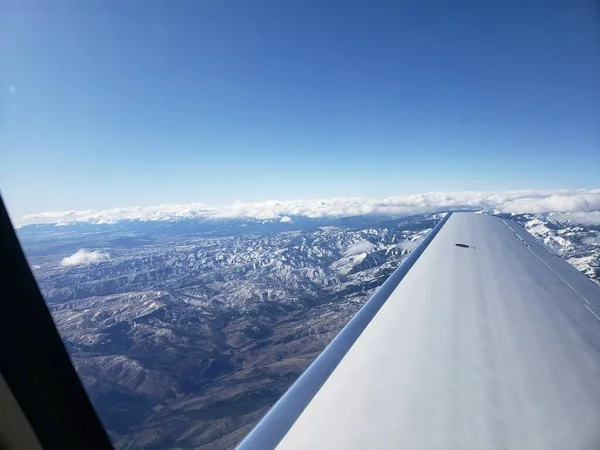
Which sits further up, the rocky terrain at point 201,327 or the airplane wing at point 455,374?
the airplane wing at point 455,374

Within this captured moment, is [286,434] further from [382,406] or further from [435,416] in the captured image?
[435,416]

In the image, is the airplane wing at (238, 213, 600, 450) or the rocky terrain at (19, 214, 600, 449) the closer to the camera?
the airplane wing at (238, 213, 600, 450)

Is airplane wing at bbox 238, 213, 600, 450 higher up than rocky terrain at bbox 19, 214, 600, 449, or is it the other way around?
airplane wing at bbox 238, 213, 600, 450

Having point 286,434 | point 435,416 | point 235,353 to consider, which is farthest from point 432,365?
point 235,353

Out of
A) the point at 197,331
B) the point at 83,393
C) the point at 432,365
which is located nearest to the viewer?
the point at 83,393
